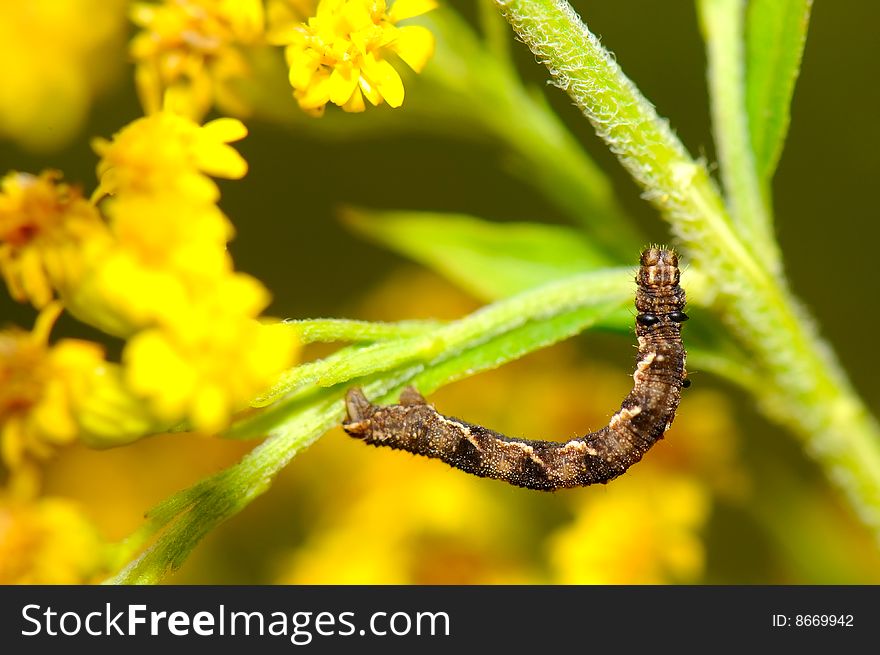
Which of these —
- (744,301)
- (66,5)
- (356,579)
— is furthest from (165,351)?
(66,5)

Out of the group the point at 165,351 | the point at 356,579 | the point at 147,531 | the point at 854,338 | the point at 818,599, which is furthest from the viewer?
the point at 854,338

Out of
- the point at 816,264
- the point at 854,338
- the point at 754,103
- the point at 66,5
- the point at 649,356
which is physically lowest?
the point at 649,356

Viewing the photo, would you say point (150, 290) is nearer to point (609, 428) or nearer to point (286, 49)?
point (286, 49)

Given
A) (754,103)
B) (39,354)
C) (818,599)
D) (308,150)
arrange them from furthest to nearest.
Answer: (308,150), (818,599), (754,103), (39,354)

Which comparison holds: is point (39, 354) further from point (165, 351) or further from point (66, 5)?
point (66, 5)

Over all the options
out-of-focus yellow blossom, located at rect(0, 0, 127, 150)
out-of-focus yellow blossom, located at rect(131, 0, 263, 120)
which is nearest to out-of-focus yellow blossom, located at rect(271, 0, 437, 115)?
out-of-focus yellow blossom, located at rect(131, 0, 263, 120)

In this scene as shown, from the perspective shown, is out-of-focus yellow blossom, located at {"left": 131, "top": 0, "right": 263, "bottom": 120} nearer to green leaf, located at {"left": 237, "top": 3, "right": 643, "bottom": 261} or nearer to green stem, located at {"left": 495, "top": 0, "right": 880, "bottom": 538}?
green leaf, located at {"left": 237, "top": 3, "right": 643, "bottom": 261}

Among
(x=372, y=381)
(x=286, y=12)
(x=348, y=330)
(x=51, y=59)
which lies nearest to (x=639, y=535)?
(x=372, y=381)
